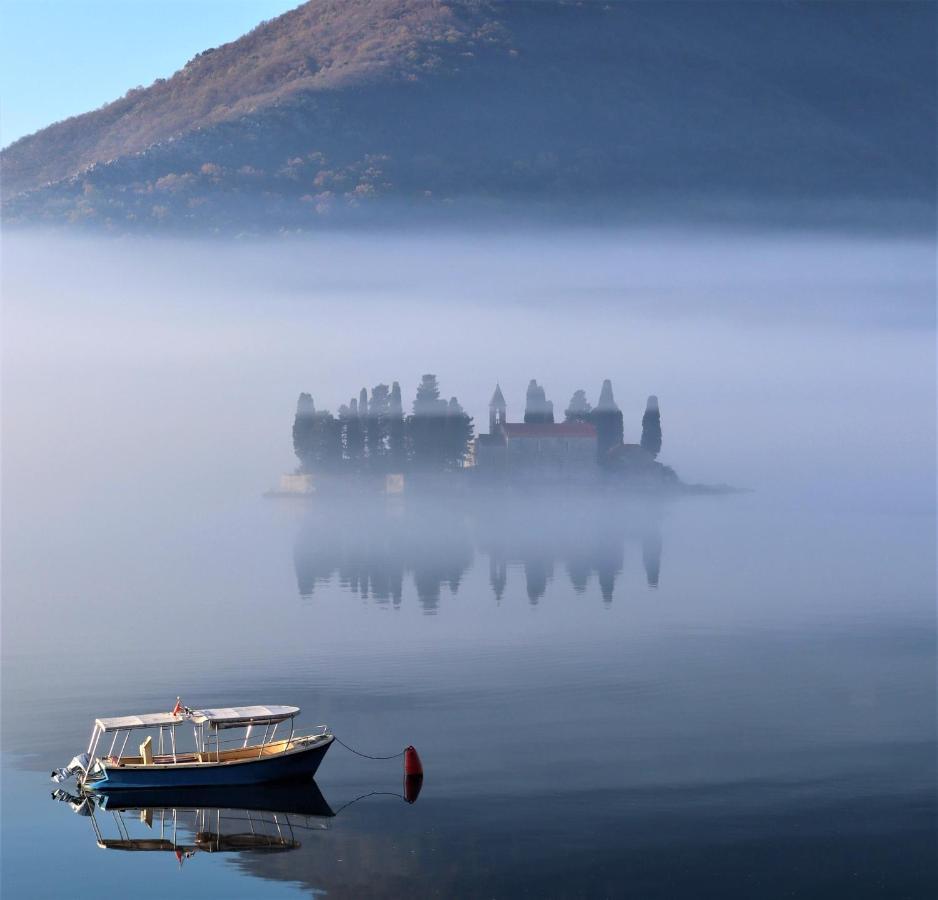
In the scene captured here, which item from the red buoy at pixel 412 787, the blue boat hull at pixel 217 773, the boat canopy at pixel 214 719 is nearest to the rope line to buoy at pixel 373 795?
the red buoy at pixel 412 787

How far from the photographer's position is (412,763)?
144ft

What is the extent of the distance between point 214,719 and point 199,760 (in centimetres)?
121

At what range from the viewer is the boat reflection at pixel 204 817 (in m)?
38.5

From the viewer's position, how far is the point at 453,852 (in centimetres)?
3684

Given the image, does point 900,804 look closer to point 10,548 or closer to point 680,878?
point 680,878

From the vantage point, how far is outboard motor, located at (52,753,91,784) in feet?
142

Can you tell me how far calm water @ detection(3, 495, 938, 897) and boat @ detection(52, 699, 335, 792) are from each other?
1.06 metres

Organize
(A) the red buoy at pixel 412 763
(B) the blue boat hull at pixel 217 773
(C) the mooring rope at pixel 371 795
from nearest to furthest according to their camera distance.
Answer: (C) the mooring rope at pixel 371 795, (B) the blue boat hull at pixel 217 773, (A) the red buoy at pixel 412 763

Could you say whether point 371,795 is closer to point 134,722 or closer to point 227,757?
point 227,757

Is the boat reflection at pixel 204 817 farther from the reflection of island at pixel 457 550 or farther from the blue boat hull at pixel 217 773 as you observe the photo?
the reflection of island at pixel 457 550

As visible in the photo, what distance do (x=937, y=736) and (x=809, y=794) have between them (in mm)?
9960

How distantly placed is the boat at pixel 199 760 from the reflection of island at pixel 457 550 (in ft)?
140

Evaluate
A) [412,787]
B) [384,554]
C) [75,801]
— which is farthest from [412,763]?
[384,554]

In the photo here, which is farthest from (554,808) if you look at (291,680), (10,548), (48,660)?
(10,548)
